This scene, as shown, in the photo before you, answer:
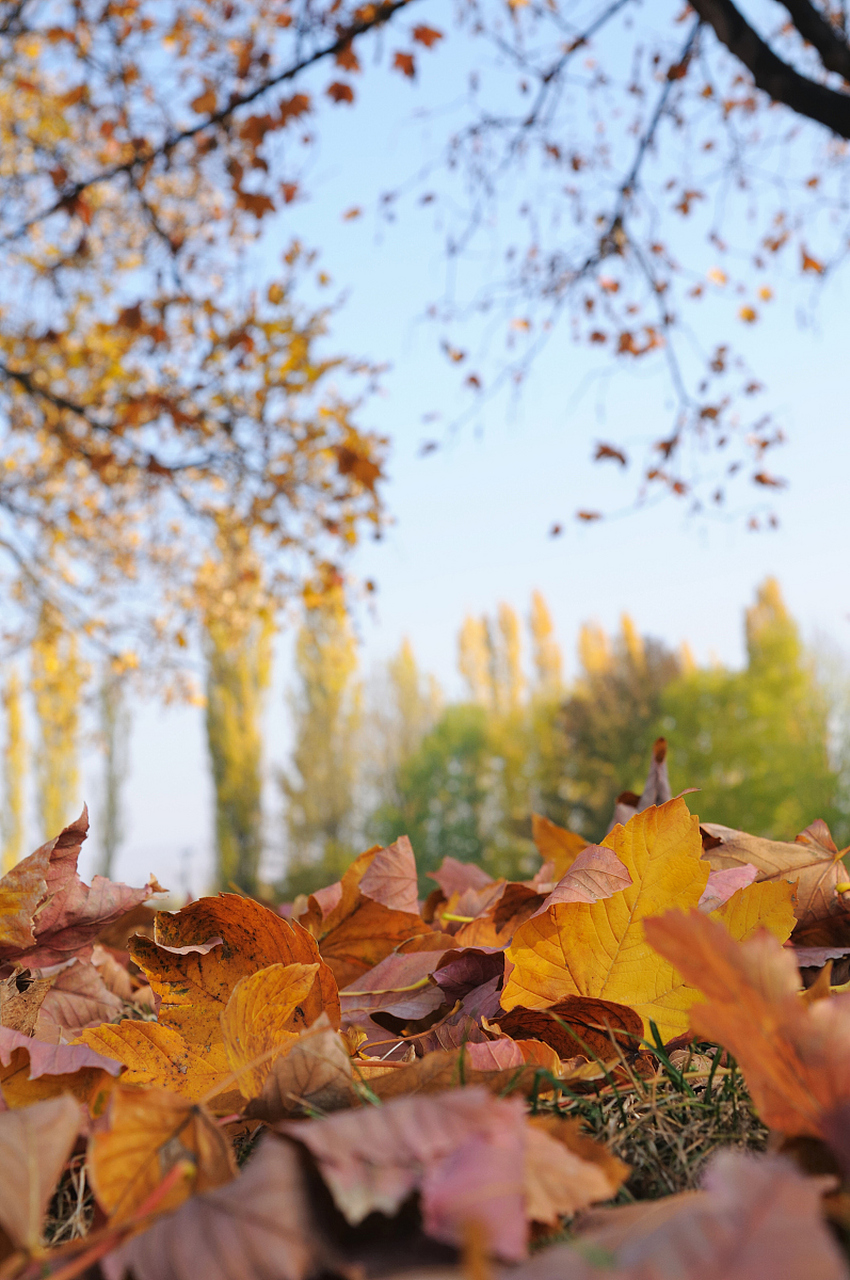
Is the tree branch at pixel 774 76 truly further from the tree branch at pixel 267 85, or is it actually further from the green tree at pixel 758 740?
the green tree at pixel 758 740

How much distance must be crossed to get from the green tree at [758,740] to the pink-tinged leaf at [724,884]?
1206 cm

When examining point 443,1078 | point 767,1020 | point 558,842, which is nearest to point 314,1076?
point 443,1078

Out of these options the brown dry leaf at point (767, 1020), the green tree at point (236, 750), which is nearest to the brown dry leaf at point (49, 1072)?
the brown dry leaf at point (767, 1020)

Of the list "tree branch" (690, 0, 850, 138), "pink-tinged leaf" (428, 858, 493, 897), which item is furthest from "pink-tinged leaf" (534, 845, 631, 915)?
"tree branch" (690, 0, 850, 138)

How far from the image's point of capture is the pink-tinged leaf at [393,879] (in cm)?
47

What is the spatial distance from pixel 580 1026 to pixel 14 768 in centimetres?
1815

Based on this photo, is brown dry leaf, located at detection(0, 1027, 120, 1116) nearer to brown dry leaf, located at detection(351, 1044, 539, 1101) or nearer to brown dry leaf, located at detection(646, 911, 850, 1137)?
brown dry leaf, located at detection(351, 1044, 539, 1101)

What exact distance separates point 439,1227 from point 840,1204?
4.0 inches

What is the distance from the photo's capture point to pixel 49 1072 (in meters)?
0.32

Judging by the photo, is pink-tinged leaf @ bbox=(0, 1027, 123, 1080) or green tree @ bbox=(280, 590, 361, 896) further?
green tree @ bbox=(280, 590, 361, 896)

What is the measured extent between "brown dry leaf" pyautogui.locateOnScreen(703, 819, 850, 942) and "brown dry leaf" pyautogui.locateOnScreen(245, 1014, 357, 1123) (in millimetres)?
257

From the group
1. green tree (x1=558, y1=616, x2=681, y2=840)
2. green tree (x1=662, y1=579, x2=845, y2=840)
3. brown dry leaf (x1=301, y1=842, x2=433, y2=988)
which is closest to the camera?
brown dry leaf (x1=301, y1=842, x2=433, y2=988)

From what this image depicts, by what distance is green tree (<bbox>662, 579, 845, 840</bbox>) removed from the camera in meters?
12.2

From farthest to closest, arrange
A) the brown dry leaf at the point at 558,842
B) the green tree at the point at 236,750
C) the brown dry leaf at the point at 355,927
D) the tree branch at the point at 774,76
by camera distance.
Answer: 1. the green tree at the point at 236,750
2. the tree branch at the point at 774,76
3. the brown dry leaf at the point at 558,842
4. the brown dry leaf at the point at 355,927
